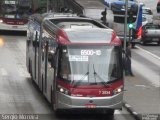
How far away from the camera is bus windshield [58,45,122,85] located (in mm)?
Answer: 18250

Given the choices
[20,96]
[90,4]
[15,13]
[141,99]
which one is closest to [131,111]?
[141,99]

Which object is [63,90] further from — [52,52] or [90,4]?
[90,4]

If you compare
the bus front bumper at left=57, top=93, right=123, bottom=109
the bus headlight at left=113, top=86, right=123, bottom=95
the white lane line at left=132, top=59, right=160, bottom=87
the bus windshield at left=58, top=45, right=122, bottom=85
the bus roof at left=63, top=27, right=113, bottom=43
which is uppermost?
the bus roof at left=63, top=27, right=113, bottom=43

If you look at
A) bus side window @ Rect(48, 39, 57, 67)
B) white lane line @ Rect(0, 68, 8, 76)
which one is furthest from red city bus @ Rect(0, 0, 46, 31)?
bus side window @ Rect(48, 39, 57, 67)

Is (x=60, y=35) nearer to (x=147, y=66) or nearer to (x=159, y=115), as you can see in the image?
(x=159, y=115)

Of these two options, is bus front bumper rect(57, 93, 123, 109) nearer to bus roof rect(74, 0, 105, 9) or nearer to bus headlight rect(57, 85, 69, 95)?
bus headlight rect(57, 85, 69, 95)

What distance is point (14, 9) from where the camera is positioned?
45812 mm

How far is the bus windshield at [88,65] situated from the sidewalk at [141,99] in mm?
1793

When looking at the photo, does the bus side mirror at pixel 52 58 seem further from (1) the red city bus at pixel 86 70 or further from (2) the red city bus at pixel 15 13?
(2) the red city bus at pixel 15 13

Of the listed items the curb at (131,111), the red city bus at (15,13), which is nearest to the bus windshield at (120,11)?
the red city bus at (15,13)

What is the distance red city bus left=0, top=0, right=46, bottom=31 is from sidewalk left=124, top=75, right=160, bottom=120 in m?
18.1

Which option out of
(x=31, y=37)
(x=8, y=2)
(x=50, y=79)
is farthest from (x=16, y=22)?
(x=50, y=79)

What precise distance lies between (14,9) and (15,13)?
12.4 inches

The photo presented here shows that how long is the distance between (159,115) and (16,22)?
1091 inches
